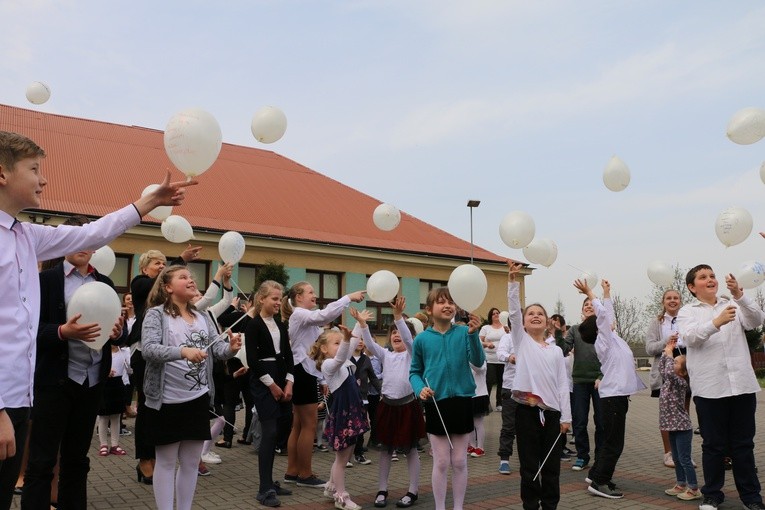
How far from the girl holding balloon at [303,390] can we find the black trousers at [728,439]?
349 centimetres

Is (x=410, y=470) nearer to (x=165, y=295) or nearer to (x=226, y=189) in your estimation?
(x=165, y=295)

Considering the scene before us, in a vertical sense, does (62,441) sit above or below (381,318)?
below

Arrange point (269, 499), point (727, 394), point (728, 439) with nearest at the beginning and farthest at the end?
point (727, 394) → point (728, 439) → point (269, 499)

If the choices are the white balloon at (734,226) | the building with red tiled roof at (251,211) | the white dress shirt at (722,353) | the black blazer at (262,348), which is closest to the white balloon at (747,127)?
the white balloon at (734,226)

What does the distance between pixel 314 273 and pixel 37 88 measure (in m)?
14.7

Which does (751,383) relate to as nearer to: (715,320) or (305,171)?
(715,320)

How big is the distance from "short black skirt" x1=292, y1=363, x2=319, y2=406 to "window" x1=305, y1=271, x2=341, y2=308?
19.4 metres

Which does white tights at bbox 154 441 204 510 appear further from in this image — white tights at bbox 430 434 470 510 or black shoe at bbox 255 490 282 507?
white tights at bbox 430 434 470 510

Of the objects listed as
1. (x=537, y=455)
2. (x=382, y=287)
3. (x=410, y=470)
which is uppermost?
(x=382, y=287)

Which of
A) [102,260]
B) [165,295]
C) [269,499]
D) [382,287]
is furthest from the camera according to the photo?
[102,260]

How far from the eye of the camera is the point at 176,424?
4.62m

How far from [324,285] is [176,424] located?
Result: 22161 millimetres

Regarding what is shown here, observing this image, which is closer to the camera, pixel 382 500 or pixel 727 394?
pixel 727 394

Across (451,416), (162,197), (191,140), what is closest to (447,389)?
(451,416)
